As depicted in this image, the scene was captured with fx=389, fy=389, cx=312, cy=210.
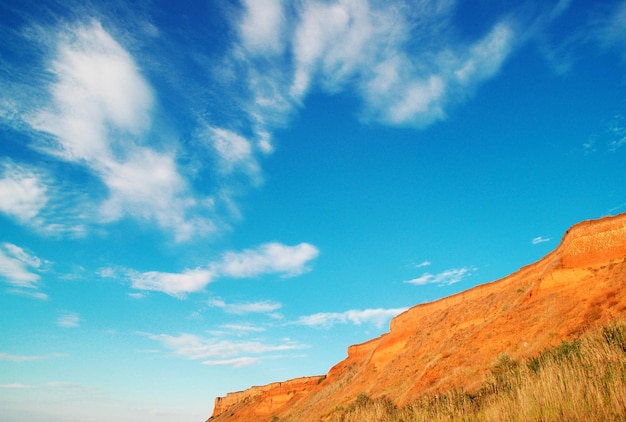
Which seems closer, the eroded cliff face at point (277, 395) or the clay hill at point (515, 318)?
the clay hill at point (515, 318)

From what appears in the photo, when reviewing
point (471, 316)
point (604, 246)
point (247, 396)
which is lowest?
point (247, 396)

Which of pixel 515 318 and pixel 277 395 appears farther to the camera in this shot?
pixel 277 395

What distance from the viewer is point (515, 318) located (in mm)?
29500

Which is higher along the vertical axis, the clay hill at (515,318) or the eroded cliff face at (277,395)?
the clay hill at (515,318)

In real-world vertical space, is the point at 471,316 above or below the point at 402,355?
above

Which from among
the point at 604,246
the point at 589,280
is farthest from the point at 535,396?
the point at 604,246

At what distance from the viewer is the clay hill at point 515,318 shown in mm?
24219

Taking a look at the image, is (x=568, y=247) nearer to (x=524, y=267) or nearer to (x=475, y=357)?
(x=524, y=267)

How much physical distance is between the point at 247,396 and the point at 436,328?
6986cm

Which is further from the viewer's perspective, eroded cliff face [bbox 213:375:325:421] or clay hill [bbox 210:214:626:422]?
eroded cliff face [bbox 213:375:325:421]

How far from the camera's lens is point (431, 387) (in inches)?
1061

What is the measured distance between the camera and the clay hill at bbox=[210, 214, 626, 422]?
24219mm

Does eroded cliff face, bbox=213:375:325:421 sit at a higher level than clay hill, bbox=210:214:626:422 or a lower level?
lower

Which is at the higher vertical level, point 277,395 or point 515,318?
point 515,318
